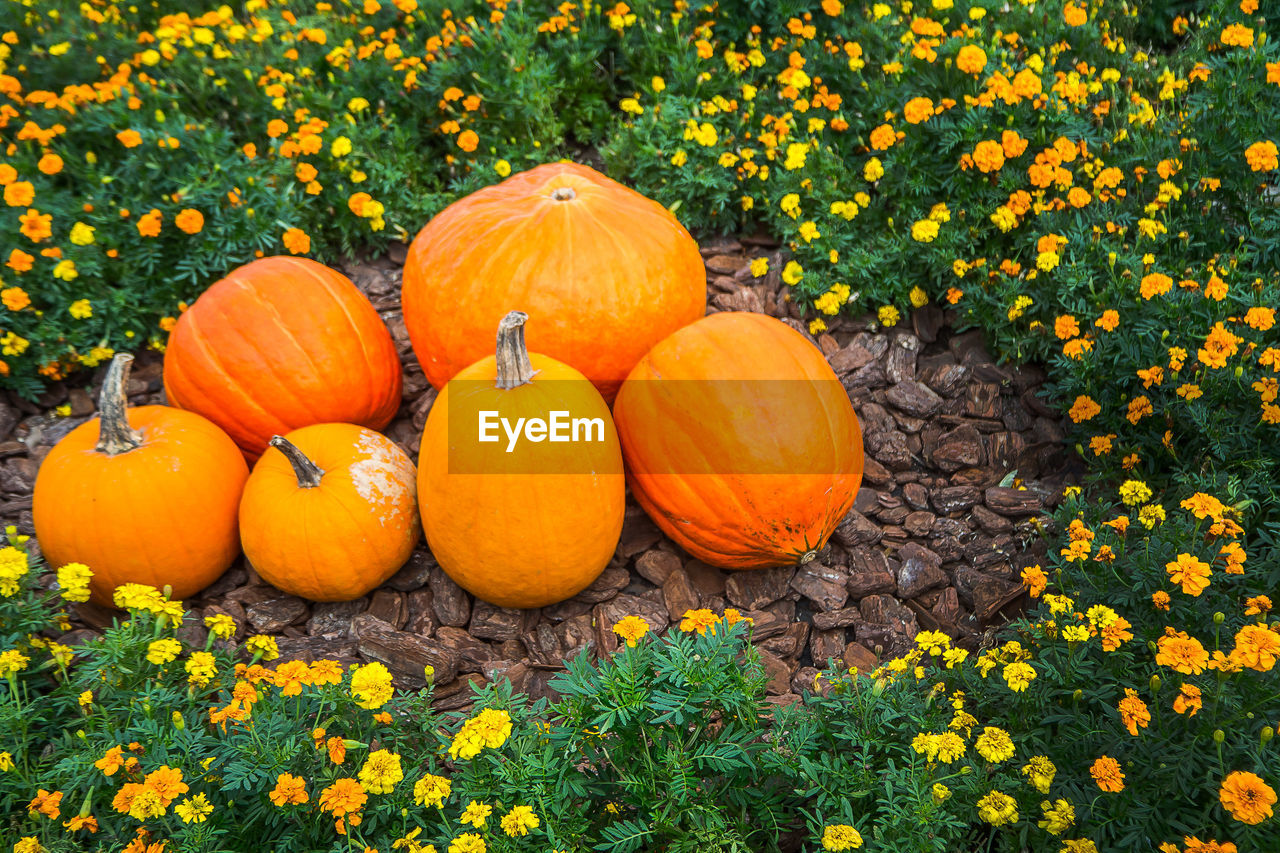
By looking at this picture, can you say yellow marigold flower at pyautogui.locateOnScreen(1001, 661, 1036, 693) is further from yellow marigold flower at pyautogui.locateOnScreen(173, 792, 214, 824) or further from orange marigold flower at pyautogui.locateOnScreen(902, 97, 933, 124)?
orange marigold flower at pyautogui.locateOnScreen(902, 97, 933, 124)

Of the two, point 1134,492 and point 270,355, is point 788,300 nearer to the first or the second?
point 1134,492

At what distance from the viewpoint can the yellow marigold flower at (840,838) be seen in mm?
1840

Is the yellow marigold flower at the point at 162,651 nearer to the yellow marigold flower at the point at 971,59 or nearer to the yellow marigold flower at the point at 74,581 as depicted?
the yellow marigold flower at the point at 74,581

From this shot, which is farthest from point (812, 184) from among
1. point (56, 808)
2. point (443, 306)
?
point (56, 808)

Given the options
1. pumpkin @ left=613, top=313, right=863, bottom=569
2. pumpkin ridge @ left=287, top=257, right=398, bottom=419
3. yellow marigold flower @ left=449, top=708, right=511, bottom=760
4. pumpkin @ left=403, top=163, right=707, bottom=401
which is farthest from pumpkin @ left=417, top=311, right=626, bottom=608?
yellow marigold flower @ left=449, top=708, right=511, bottom=760

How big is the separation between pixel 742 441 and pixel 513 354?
0.74m

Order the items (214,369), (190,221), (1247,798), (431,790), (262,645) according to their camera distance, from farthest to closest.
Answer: (190,221) → (214,369) → (262,645) → (431,790) → (1247,798)

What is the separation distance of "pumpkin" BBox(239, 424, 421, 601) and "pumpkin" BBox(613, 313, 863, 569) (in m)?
0.80

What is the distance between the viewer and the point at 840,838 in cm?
185

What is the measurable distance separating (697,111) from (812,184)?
2.30ft

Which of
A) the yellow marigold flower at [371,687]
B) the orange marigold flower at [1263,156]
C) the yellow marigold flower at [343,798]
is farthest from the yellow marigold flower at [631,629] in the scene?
the orange marigold flower at [1263,156]

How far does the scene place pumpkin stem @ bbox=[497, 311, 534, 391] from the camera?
2602 millimetres

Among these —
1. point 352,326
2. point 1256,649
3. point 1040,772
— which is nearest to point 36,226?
point 352,326

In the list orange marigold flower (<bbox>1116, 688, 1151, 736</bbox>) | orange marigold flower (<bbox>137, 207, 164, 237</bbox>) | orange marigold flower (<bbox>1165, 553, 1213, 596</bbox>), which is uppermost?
orange marigold flower (<bbox>137, 207, 164, 237</bbox>)
